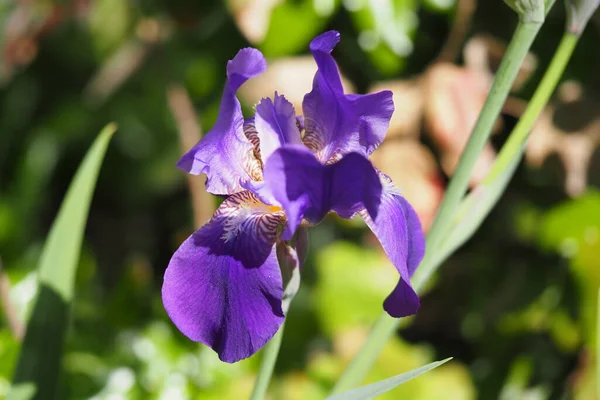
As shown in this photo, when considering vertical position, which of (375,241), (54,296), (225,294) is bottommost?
(375,241)

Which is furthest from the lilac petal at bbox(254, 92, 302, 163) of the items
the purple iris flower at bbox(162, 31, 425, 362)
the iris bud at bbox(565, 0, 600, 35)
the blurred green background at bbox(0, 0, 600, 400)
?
the blurred green background at bbox(0, 0, 600, 400)

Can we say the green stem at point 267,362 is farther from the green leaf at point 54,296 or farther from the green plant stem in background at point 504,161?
the green leaf at point 54,296

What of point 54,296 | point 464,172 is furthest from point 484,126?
point 54,296

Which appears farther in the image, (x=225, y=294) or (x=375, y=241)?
(x=375, y=241)

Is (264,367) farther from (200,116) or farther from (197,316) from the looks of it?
(200,116)

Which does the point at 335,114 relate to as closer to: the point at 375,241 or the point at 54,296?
the point at 54,296

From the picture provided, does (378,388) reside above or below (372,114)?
below
